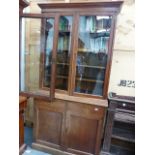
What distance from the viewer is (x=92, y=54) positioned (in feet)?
6.77

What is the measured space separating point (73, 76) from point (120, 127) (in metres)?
1.05

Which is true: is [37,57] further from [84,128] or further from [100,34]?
[84,128]

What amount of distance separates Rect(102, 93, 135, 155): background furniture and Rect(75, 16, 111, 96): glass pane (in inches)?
10.3

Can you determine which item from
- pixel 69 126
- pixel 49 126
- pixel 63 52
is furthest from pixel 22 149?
pixel 63 52

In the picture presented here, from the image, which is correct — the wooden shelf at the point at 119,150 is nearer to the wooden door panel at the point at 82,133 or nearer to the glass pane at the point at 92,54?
the wooden door panel at the point at 82,133

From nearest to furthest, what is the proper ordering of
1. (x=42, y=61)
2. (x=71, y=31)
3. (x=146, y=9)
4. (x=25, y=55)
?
(x=146, y=9), (x=71, y=31), (x=42, y=61), (x=25, y=55)

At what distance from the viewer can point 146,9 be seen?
44 centimetres

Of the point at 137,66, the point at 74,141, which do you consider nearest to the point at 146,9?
the point at 137,66

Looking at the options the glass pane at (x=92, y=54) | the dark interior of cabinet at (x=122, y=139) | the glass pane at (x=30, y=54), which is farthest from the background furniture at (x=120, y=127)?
the glass pane at (x=30, y=54)

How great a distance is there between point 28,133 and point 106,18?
86.0 inches

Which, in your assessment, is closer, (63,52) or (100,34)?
(100,34)
